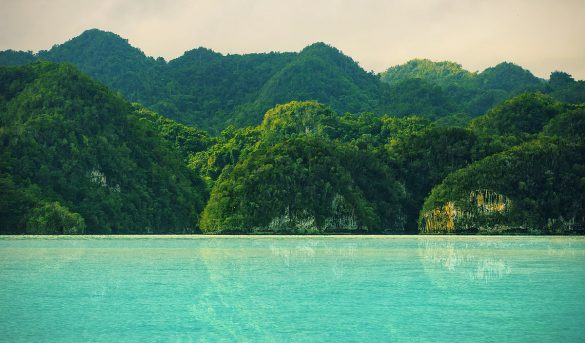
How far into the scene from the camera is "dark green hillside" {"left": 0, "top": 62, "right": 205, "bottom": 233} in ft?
300

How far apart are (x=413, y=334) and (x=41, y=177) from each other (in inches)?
3306

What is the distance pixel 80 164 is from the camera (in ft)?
344

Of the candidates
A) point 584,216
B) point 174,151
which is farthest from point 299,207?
point 174,151

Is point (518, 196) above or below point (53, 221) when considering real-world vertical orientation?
above

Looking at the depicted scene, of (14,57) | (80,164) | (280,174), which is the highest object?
(14,57)

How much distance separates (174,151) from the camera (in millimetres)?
126125

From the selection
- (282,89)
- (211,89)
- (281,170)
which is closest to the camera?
(281,170)

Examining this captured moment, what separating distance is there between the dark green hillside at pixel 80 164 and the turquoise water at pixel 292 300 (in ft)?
171

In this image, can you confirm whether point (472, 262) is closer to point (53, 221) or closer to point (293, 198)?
point (293, 198)

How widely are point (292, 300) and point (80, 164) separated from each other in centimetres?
8280

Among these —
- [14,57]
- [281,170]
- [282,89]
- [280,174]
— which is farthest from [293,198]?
[14,57]

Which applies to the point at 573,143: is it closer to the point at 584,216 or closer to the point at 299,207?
the point at 584,216

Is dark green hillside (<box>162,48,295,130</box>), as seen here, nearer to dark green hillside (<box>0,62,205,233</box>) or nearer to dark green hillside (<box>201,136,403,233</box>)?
dark green hillside (<box>0,62,205,233</box>)

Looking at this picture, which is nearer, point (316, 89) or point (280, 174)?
point (280, 174)
